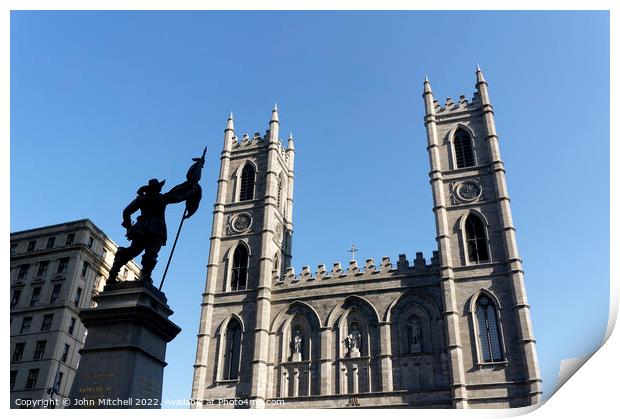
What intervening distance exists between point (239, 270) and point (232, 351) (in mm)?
6252

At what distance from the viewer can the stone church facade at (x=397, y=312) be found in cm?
3297

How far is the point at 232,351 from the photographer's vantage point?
38062 millimetres

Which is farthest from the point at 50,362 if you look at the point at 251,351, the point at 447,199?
the point at 447,199

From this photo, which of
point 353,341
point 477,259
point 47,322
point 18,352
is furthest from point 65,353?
point 477,259

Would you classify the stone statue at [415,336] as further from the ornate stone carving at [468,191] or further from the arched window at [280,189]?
the arched window at [280,189]

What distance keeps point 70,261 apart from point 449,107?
3159 centimetres

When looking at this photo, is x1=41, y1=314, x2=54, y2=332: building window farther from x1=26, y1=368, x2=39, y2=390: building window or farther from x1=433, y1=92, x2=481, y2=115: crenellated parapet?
x1=433, y1=92, x2=481, y2=115: crenellated parapet

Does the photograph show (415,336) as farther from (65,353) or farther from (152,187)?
(152,187)

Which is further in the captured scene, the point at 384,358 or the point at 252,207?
the point at 252,207

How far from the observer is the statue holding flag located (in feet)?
34.3

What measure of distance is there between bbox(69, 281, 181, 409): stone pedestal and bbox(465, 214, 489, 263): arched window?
1156 inches

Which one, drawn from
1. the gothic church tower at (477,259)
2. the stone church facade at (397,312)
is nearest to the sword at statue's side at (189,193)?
the stone church facade at (397,312)
